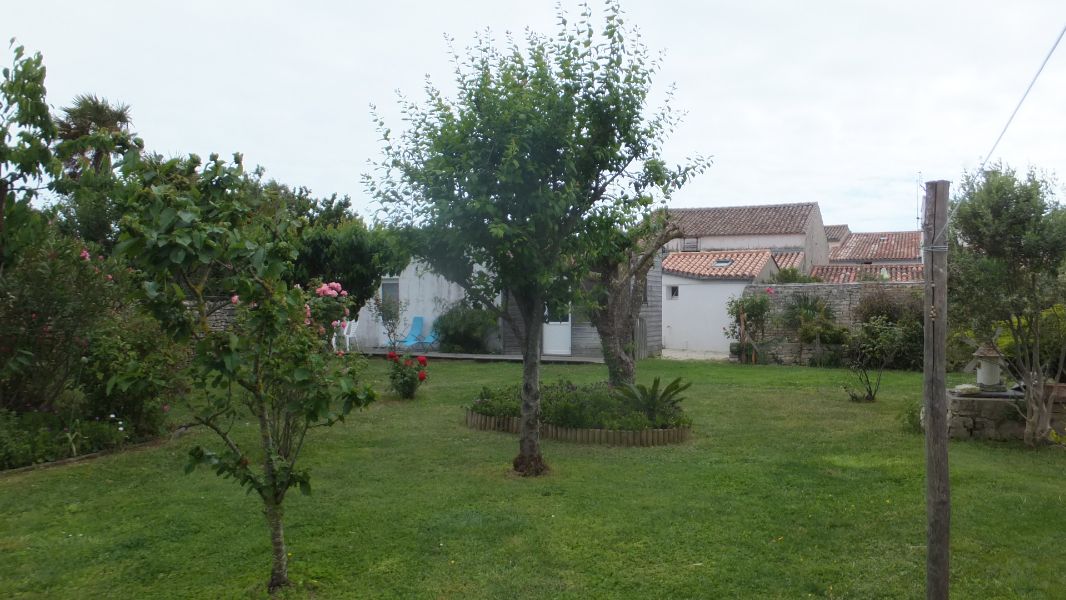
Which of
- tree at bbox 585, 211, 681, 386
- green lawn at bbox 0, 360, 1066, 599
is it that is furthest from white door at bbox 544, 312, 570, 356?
green lawn at bbox 0, 360, 1066, 599

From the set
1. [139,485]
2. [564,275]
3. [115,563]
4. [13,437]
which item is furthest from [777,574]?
[13,437]

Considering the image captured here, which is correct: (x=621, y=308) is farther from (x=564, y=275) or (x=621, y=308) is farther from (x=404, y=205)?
(x=404, y=205)

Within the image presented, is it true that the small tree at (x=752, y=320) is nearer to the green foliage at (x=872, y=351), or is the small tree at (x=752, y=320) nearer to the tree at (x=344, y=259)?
the green foliage at (x=872, y=351)

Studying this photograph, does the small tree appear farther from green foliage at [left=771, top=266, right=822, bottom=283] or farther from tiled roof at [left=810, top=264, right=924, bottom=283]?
tiled roof at [left=810, top=264, right=924, bottom=283]

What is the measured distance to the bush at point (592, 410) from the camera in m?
8.98

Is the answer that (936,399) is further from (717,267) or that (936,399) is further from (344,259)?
(717,267)

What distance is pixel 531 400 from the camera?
23.7ft

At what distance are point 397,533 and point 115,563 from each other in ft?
5.77

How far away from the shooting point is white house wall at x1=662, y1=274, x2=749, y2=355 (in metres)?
23.1

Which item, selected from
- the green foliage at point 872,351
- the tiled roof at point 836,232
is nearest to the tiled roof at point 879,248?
the tiled roof at point 836,232

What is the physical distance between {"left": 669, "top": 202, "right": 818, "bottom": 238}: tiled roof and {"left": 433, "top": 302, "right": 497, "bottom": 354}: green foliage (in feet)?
52.4

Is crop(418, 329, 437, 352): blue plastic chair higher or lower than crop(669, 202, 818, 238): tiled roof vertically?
lower

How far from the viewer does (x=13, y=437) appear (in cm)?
768

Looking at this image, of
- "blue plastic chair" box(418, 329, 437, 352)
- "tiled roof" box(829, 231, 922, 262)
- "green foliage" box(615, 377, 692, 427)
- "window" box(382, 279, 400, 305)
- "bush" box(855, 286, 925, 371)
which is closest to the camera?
"green foliage" box(615, 377, 692, 427)
